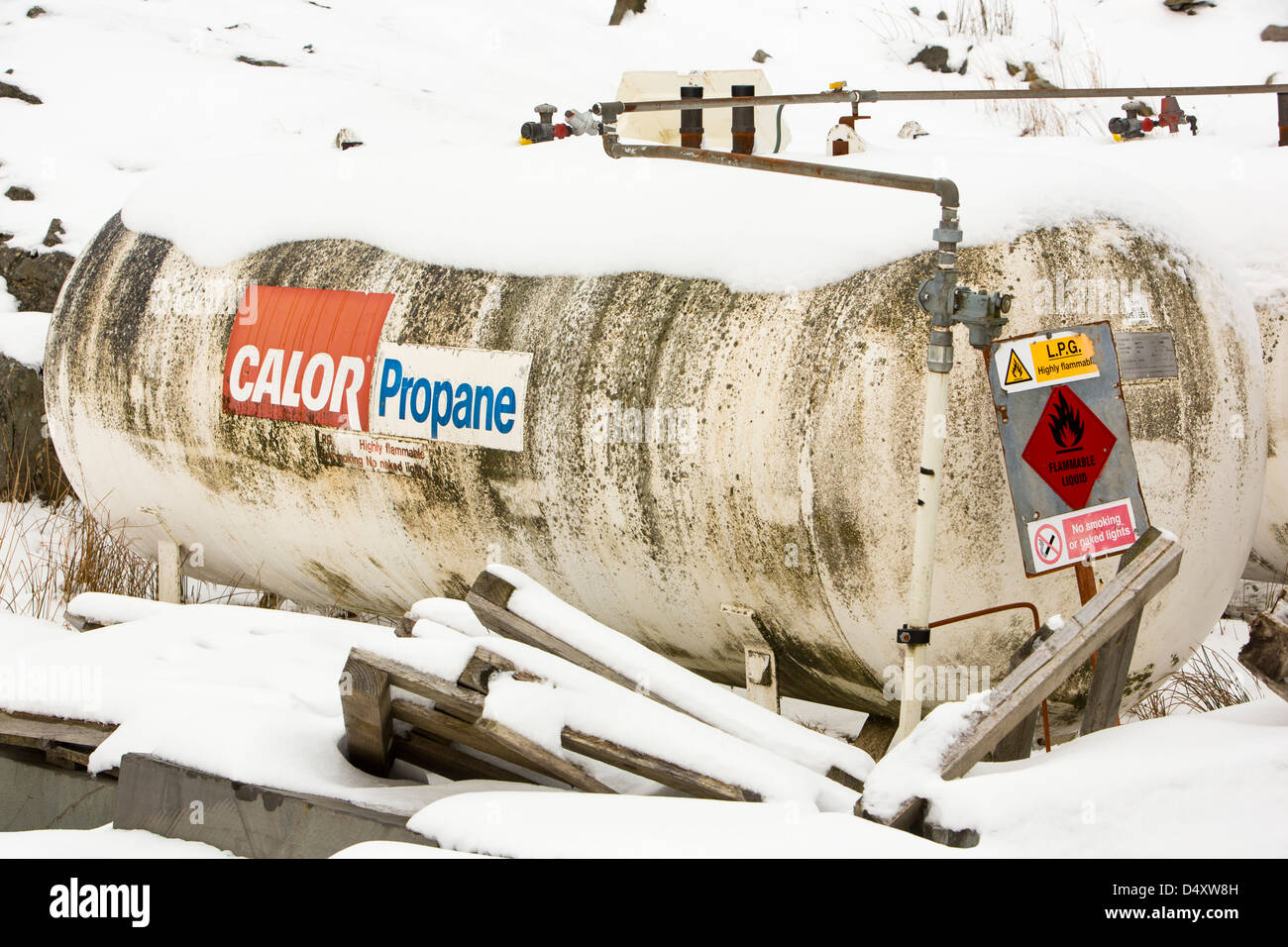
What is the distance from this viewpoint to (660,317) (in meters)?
3.82

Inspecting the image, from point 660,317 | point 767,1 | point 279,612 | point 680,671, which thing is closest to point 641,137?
point 660,317

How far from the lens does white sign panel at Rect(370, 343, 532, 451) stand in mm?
4062

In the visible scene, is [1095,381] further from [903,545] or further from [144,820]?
[144,820]

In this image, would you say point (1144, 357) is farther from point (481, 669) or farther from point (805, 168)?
point (481, 669)

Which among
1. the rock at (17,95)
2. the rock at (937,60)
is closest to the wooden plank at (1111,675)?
the rock at (17,95)

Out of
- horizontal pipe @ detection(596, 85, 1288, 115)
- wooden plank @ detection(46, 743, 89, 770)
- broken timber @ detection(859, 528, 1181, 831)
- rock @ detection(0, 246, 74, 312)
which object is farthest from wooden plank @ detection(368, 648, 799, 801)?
rock @ detection(0, 246, 74, 312)

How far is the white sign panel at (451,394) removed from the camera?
160 inches

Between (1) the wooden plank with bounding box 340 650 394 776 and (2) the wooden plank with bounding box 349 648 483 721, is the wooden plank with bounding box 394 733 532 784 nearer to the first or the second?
(1) the wooden plank with bounding box 340 650 394 776

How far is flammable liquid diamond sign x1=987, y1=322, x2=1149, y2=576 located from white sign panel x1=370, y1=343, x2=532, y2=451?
1554mm

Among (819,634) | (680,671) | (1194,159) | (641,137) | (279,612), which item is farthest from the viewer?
(1194,159)

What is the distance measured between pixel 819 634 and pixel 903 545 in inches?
17.6

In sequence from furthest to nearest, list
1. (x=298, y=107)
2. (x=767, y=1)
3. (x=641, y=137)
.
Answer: (x=767, y=1) → (x=298, y=107) → (x=641, y=137)

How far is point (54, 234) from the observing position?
902cm

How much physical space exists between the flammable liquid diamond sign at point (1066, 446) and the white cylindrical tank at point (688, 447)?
94 mm
